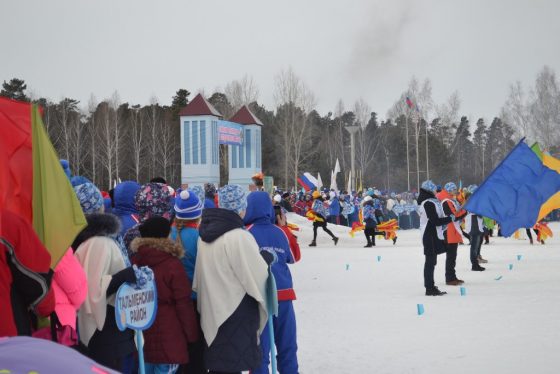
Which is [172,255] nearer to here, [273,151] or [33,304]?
[33,304]

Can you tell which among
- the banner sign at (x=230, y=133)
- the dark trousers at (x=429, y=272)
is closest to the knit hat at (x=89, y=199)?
→ the dark trousers at (x=429, y=272)

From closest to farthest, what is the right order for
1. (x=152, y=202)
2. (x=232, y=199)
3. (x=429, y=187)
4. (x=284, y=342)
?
(x=232, y=199) < (x=152, y=202) < (x=284, y=342) < (x=429, y=187)

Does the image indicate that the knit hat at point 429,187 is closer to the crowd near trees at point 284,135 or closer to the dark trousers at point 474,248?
the dark trousers at point 474,248

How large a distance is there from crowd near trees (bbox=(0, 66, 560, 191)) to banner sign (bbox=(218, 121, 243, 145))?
62.9 ft

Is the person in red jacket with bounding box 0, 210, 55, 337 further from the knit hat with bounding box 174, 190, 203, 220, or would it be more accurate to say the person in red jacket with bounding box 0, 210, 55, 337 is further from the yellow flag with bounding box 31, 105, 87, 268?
the knit hat with bounding box 174, 190, 203, 220

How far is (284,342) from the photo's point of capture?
5.57 metres

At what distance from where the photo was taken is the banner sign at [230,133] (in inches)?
1048

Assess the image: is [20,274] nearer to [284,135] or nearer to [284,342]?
[284,342]

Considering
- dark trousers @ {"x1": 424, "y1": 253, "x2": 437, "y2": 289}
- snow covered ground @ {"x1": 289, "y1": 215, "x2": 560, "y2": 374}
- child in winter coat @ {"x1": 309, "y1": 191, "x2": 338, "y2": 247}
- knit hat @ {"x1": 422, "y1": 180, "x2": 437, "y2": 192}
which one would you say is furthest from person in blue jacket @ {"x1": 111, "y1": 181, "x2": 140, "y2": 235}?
child in winter coat @ {"x1": 309, "y1": 191, "x2": 338, "y2": 247}

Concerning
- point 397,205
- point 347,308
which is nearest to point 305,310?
point 347,308

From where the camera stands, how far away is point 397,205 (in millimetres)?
31000

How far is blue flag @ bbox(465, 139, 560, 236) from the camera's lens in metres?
10.1

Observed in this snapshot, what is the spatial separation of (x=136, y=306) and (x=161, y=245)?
533mm

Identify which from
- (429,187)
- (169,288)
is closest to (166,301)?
(169,288)
